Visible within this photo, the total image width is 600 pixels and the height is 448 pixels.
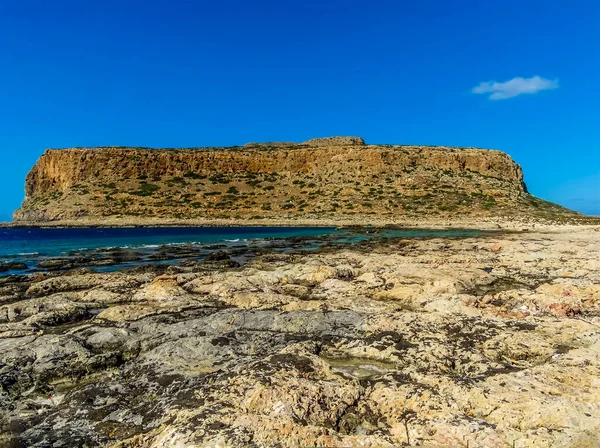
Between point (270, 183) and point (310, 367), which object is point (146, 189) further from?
point (310, 367)

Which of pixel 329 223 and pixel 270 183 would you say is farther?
pixel 270 183

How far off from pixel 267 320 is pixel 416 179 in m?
87.3

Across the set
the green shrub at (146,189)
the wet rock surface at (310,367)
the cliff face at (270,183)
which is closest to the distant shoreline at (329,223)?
the cliff face at (270,183)

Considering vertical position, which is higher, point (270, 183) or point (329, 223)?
point (270, 183)

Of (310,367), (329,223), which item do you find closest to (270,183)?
(329,223)

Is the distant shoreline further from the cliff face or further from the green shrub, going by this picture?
the green shrub

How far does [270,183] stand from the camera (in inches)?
3851

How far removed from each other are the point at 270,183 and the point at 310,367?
91.7 metres

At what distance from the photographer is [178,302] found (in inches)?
512

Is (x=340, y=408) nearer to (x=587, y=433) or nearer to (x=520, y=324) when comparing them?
(x=587, y=433)

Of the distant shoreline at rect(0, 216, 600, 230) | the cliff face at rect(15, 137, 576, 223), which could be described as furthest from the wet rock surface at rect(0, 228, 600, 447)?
the cliff face at rect(15, 137, 576, 223)

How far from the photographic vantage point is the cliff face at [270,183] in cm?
8394

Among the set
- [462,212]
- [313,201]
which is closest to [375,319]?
[462,212]

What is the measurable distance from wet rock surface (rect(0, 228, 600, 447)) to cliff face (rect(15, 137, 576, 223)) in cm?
6650
